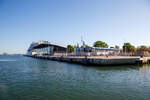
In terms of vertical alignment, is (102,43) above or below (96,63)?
above

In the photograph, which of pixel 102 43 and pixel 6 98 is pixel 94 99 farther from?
pixel 102 43

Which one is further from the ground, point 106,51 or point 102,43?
Result: point 102,43

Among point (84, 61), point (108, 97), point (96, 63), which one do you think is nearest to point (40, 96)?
point (108, 97)

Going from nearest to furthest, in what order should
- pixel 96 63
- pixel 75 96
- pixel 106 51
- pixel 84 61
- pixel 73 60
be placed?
pixel 75 96, pixel 96 63, pixel 84 61, pixel 73 60, pixel 106 51

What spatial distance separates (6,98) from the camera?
23.2 ft

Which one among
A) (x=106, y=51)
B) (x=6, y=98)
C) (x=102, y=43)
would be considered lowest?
(x=6, y=98)

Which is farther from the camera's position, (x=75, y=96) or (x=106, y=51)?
(x=106, y=51)

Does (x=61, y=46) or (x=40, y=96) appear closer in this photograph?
(x=40, y=96)

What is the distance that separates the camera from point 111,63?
25672mm

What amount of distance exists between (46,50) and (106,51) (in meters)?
60.2

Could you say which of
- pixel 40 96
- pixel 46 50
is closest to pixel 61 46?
pixel 46 50

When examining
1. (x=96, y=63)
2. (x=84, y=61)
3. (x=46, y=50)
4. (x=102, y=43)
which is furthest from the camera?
(x=46, y=50)

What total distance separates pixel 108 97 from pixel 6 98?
23.9 feet

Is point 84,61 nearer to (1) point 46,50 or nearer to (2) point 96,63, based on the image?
(2) point 96,63
